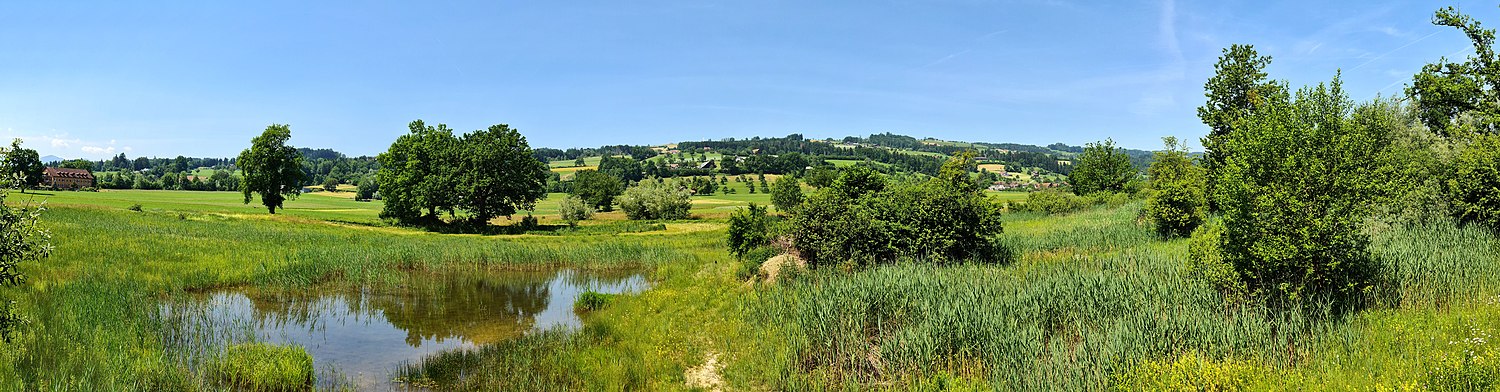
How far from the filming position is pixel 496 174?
167 ft

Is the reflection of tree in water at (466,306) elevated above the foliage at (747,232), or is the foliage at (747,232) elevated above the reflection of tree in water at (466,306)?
the foliage at (747,232)

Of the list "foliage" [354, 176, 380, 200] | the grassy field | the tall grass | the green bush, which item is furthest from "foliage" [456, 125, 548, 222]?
"foliage" [354, 176, 380, 200]

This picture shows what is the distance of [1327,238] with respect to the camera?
10047mm

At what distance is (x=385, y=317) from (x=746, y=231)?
38.5ft

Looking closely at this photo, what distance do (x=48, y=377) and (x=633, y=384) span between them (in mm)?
8576

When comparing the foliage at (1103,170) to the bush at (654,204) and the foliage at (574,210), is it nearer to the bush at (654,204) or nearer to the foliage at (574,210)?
the bush at (654,204)

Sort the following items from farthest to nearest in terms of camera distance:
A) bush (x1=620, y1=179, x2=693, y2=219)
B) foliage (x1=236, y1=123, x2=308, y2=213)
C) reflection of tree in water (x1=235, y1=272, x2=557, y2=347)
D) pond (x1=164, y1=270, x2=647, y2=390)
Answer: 1. bush (x1=620, y1=179, x2=693, y2=219)
2. foliage (x1=236, y1=123, x2=308, y2=213)
3. reflection of tree in water (x1=235, y1=272, x2=557, y2=347)
4. pond (x1=164, y1=270, x2=647, y2=390)

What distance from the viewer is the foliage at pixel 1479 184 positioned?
16.5 m

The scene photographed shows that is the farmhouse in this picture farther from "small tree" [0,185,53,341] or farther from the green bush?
"small tree" [0,185,53,341]

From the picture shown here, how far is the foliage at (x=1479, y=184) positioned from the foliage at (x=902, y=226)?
12289 mm

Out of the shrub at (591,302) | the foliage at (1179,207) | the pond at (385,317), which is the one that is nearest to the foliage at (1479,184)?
the foliage at (1179,207)

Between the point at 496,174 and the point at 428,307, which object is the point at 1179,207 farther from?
the point at 496,174

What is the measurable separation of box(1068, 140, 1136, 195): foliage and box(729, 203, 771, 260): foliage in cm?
5953

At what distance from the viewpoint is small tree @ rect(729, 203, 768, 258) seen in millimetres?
22833
